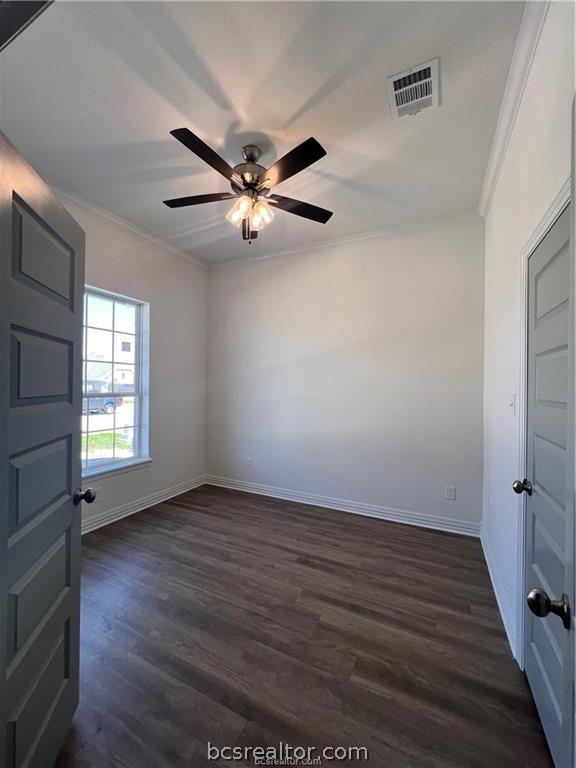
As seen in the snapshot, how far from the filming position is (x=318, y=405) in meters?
3.43

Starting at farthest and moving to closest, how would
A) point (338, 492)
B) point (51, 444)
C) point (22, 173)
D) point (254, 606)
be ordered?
point (338, 492)
point (254, 606)
point (51, 444)
point (22, 173)

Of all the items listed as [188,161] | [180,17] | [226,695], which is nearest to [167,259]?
[188,161]

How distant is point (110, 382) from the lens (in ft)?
10.2

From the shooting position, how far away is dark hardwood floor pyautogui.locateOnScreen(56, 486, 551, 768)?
3.79ft

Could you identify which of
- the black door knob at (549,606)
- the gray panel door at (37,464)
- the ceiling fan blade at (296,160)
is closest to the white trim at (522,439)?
the black door knob at (549,606)

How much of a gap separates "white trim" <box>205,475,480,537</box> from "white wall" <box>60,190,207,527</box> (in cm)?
61

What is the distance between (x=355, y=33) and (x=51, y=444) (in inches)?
85.5

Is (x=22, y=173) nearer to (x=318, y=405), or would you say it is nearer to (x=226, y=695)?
(x=226, y=695)

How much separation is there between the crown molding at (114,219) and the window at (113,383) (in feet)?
2.31

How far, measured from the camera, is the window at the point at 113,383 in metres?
2.89

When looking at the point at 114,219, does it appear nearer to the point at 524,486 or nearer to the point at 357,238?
the point at 357,238

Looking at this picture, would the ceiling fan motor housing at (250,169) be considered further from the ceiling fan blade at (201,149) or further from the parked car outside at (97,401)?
the parked car outside at (97,401)

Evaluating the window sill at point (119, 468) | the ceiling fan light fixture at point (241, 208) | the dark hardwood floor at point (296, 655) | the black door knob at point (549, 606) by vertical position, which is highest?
the ceiling fan light fixture at point (241, 208)

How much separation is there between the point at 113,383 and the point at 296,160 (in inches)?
108
